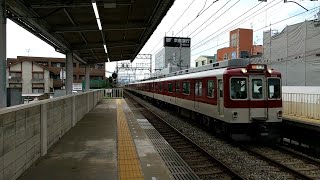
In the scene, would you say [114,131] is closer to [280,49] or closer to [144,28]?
[144,28]

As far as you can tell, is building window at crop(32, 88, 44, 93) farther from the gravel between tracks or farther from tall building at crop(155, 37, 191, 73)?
the gravel between tracks

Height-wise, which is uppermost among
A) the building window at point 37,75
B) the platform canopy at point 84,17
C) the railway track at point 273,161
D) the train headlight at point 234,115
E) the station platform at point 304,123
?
the platform canopy at point 84,17

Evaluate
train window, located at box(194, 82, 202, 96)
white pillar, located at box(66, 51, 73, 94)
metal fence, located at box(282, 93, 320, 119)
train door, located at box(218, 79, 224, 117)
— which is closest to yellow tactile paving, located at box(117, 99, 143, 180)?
train door, located at box(218, 79, 224, 117)

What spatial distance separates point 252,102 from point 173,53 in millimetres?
49084

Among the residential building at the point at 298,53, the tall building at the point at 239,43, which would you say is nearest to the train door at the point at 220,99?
the residential building at the point at 298,53

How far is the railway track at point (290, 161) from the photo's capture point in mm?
8098

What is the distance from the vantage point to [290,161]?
942 centimetres

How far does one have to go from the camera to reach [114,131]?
41.2 ft

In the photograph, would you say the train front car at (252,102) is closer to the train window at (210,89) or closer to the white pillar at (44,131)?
the train window at (210,89)

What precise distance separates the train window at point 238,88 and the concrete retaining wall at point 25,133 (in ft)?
17.7

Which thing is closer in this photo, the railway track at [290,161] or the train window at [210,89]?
the railway track at [290,161]

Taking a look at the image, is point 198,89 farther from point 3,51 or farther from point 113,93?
point 113,93

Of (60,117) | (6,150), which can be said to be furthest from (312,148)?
(6,150)

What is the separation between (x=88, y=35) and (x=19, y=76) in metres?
32.8
